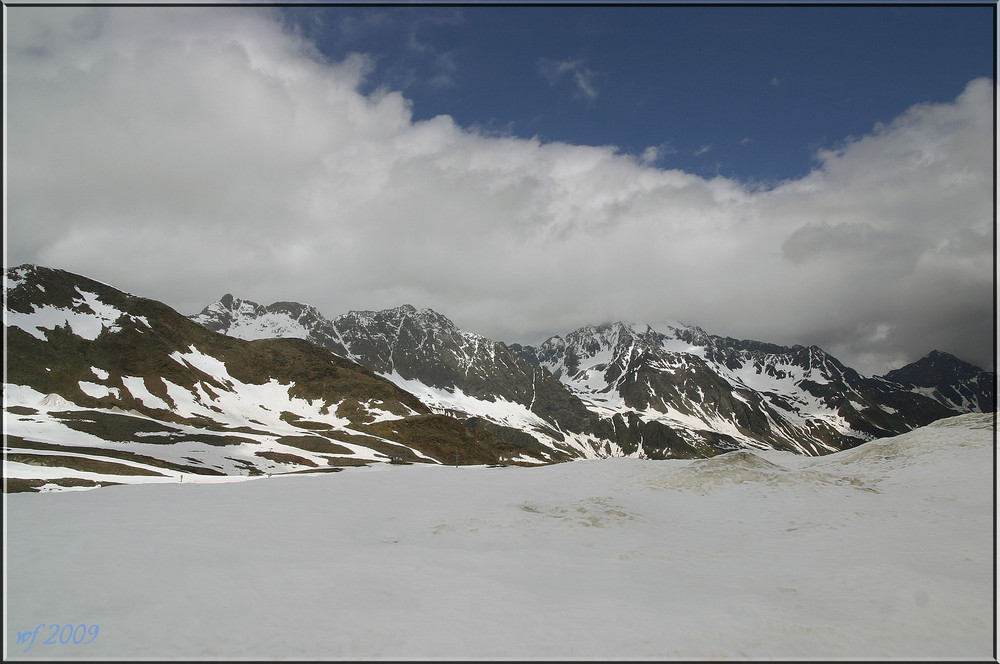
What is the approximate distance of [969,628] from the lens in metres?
11.0

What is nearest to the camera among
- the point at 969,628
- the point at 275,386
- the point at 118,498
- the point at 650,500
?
the point at 969,628

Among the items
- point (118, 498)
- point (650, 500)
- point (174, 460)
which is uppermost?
point (118, 498)

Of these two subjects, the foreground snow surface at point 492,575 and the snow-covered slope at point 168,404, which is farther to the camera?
the snow-covered slope at point 168,404

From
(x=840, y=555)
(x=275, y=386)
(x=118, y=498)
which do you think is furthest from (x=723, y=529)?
(x=275, y=386)

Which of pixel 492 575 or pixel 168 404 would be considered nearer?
pixel 492 575

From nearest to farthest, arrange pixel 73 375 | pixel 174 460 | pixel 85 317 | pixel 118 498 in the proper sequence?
pixel 118 498 → pixel 174 460 → pixel 73 375 → pixel 85 317

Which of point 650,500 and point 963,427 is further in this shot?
point 963,427

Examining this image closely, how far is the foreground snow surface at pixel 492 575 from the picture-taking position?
949 centimetres

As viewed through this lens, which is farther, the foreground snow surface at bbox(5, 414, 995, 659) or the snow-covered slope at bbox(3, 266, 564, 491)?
the snow-covered slope at bbox(3, 266, 564, 491)

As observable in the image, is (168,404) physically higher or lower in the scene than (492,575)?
lower

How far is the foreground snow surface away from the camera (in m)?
9.49

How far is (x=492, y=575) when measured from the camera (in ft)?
44.5

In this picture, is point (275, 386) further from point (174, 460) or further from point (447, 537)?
point (447, 537)

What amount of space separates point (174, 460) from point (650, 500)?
191 feet
